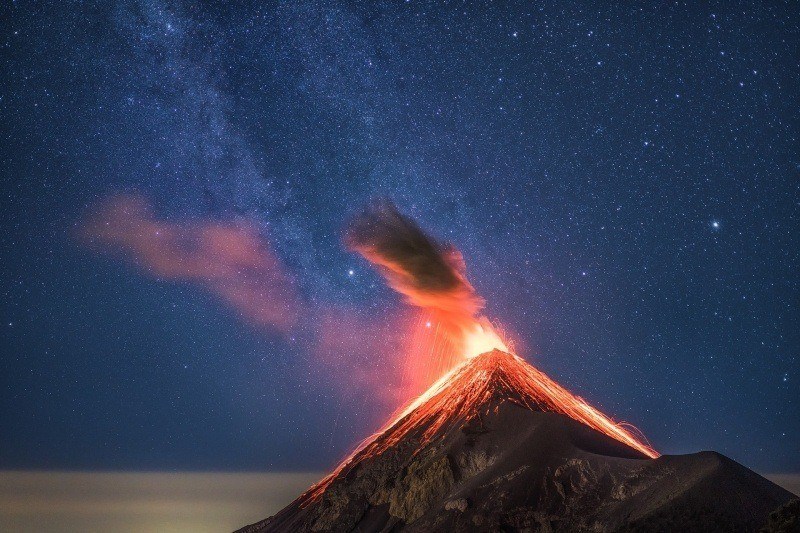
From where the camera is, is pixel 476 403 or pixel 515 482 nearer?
pixel 515 482

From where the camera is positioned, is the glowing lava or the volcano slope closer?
the volcano slope

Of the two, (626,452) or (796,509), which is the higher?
(626,452)

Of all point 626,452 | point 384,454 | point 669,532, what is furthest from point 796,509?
point 384,454

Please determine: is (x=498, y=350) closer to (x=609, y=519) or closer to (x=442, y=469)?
(x=442, y=469)

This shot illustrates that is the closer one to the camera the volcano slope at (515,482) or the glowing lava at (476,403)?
the volcano slope at (515,482)
